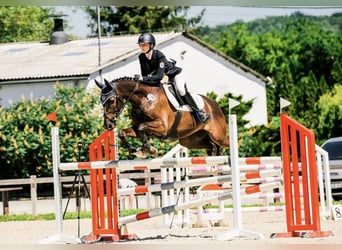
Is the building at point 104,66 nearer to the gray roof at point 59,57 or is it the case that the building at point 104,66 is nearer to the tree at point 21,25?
the gray roof at point 59,57

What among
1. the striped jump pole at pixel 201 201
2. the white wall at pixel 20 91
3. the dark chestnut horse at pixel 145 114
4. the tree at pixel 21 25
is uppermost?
the tree at pixel 21 25

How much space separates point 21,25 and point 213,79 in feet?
30.5

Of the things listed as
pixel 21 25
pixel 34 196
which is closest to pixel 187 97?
pixel 34 196

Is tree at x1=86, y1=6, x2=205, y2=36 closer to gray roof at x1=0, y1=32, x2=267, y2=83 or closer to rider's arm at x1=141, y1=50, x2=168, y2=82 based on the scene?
gray roof at x1=0, y1=32, x2=267, y2=83

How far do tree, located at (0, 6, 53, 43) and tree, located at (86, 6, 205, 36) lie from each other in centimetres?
212

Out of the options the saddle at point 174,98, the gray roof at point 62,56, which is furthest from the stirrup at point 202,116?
the gray roof at point 62,56

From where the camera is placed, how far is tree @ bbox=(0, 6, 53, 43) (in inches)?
1126

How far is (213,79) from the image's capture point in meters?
22.6

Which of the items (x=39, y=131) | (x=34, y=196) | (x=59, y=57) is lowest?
(x=34, y=196)

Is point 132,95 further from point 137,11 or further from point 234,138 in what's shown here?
point 137,11

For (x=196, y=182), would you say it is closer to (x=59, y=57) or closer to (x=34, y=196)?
(x=34, y=196)

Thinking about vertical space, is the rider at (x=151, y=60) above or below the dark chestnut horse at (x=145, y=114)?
above

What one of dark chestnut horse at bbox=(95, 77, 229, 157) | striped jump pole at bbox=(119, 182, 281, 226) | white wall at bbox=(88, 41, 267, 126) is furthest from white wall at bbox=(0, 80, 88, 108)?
striped jump pole at bbox=(119, 182, 281, 226)

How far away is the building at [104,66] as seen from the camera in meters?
19.4
